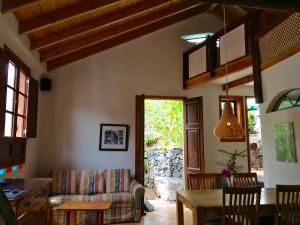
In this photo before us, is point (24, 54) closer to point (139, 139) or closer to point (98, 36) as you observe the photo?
point (98, 36)

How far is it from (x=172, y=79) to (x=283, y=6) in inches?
182

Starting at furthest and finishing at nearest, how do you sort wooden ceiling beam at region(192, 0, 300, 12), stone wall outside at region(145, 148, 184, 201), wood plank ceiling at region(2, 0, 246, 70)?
stone wall outside at region(145, 148, 184, 201)
wood plank ceiling at region(2, 0, 246, 70)
wooden ceiling beam at region(192, 0, 300, 12)

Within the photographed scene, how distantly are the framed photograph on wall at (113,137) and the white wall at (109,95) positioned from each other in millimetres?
101

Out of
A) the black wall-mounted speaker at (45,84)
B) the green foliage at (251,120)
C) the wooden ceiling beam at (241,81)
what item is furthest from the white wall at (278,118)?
the black wall-mounted speaker at (45,84)

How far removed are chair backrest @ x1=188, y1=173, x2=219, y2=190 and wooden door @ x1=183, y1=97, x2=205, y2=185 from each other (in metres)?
1.78

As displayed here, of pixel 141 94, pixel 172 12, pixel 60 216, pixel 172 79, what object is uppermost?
pixel 172 12

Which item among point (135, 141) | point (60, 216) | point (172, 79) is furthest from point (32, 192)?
point (172, 79)

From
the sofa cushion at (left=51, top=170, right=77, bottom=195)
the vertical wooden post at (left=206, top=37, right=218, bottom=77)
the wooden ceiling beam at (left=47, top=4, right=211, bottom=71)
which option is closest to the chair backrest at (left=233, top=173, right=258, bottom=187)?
the vertical wooden post at (left=206, top=37, right=218, bottom=77)

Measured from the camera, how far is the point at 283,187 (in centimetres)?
252

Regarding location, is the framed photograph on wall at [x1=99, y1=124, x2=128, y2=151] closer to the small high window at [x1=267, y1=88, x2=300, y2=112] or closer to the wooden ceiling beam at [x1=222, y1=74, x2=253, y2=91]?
the wooden ceiling beam at [x1=222, y1=74, x2=253, y2=91]

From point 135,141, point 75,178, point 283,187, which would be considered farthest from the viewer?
point 135,141

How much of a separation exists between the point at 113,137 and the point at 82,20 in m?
2.38

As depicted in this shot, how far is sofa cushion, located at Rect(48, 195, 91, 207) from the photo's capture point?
14.3ft

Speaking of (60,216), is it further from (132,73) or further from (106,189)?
(132,73)
